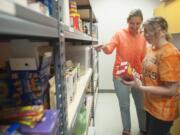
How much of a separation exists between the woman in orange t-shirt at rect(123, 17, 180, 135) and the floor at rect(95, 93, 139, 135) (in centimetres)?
118

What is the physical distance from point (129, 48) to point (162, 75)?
104cm

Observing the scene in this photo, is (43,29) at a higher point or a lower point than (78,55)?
higher

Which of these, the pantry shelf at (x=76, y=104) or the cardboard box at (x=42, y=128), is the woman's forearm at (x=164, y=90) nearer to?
the pantry shelf at (x=76, y=104)

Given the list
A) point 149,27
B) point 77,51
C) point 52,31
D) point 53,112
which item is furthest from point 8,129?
point 77,51

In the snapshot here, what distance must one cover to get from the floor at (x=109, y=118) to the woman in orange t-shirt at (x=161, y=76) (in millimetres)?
1182

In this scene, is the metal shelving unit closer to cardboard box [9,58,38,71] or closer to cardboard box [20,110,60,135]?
cardboard box [9,58,38,71]

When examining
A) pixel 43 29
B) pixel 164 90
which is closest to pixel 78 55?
pixel 164 90

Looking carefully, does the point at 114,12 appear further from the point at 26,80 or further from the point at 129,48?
the point at 26,80

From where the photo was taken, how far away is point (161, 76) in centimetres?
168

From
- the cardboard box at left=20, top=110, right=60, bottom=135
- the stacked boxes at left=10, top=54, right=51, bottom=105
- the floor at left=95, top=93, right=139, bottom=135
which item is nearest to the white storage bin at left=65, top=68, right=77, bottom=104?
the stacked boxes at left=10, top=54, right=51, bottom=105

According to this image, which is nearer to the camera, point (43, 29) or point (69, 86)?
point (43, 29)

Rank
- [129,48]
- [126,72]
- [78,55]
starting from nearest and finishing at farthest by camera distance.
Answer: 1. [126,72]
2. [78,55]
3. [129,48]

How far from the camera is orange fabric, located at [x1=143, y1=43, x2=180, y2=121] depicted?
1.63m

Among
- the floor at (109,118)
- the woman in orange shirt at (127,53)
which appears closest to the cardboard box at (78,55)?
the woman in orange shirt at (127,53)
